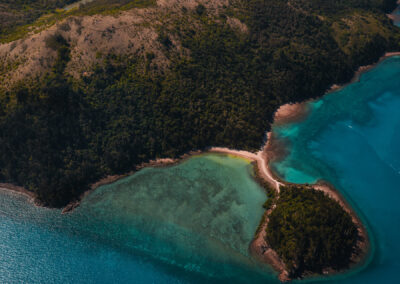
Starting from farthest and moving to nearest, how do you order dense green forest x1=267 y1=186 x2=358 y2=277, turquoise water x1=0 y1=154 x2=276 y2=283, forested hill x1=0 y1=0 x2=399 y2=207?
forested hill x1=0 y1=0 x2=399 y2=207, turquoise water x1=0 y1=154 x2=276 y2=283, dense green forest x1=267 y1=186 x2=358 y2=277

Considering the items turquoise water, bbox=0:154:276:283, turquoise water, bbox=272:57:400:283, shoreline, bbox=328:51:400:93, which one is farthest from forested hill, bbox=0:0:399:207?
turquoise water, bbox=272:57:400:283

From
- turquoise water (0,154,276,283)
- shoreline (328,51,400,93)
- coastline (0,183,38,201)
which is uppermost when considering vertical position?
shoreline (328,51,400,93)

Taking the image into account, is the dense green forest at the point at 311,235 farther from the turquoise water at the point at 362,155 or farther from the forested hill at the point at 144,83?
the forested hill at the point at 144,83

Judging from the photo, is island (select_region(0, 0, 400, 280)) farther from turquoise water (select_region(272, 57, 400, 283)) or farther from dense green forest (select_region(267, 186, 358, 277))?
turquoise water (select_region(272, 57, 400, 283))

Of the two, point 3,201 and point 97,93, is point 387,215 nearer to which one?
point 97,93

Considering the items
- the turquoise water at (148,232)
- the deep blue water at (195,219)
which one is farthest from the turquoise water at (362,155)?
the turquoise water at (148,232)

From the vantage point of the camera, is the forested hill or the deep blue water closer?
the deep blue water

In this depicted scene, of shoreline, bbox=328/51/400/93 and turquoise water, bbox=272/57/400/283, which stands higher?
shoreline, bbox=328/51/400/93

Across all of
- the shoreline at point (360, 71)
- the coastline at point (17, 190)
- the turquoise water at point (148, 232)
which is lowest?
the turquoise water at point (148, 232)
